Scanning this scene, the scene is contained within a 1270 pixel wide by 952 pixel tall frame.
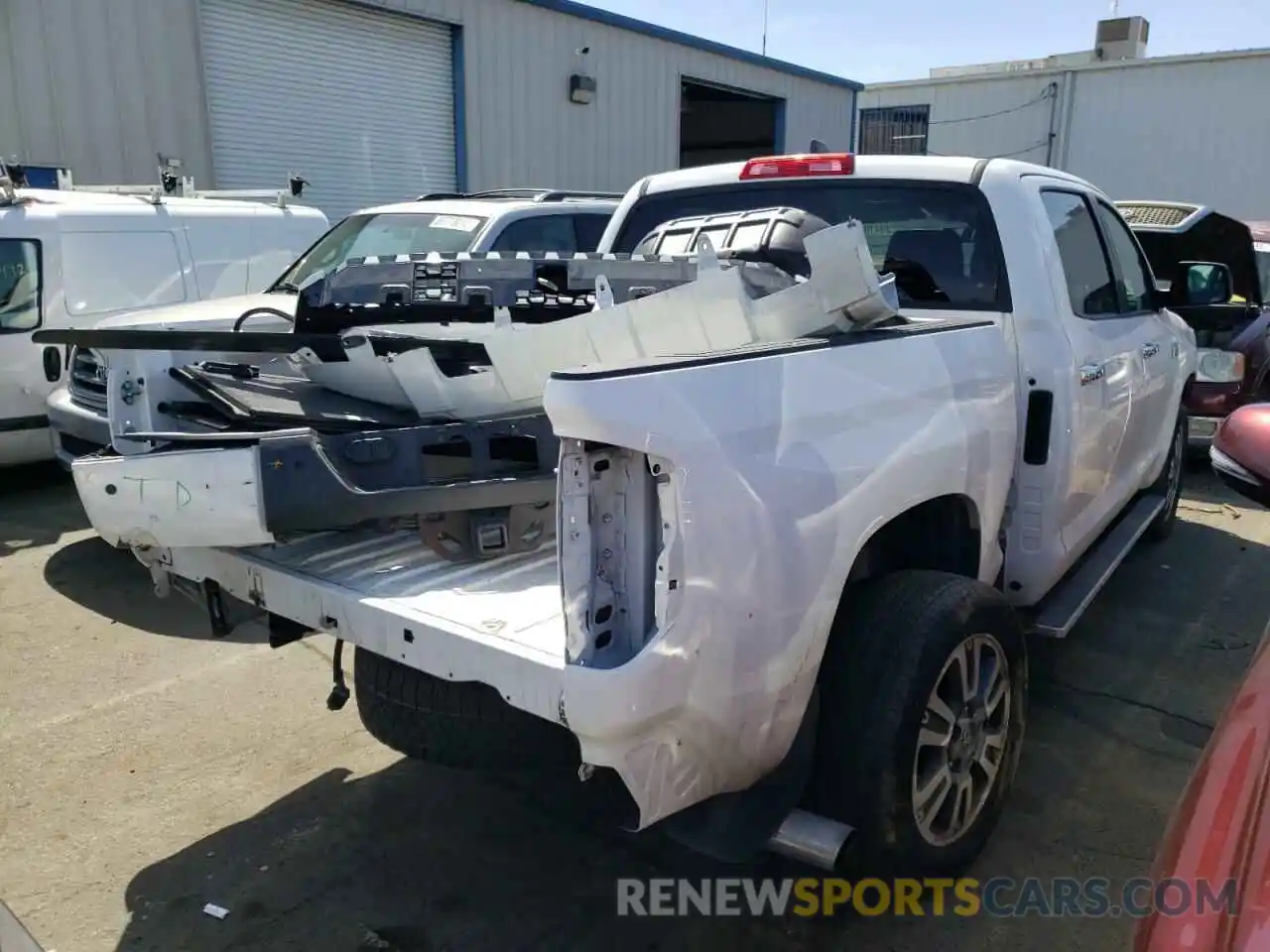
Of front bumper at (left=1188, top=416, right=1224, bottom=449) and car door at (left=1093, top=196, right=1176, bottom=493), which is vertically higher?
car door at (left=1093, top=196, right=1176, bottom=493)

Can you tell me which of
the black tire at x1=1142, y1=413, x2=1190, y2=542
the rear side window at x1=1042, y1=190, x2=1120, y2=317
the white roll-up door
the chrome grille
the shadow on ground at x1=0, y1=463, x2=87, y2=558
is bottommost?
the shadow on ground at x1=0, y1=463, x2=87, y2=558

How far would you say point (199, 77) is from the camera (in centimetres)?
1109

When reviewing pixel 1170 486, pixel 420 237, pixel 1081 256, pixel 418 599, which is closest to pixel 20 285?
pixel 420 237

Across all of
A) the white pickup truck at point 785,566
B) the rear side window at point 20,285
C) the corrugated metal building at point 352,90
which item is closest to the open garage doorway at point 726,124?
the corrugated metal building at point 352,90

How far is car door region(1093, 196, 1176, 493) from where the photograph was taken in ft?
14.7

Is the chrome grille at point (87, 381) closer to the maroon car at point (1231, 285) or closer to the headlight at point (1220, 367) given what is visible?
the maroon car at point (1231, 285)

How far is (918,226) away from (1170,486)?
3105mm

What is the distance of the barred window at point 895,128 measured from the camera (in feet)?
86.4

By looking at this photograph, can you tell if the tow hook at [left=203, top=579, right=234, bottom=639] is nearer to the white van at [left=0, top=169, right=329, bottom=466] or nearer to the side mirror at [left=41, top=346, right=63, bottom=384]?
the white van at [left=0, top=169, right=329, bottom=466]

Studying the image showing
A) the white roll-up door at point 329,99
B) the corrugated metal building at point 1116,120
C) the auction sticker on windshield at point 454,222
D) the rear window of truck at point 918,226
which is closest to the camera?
the rear window of truck at point 918,226

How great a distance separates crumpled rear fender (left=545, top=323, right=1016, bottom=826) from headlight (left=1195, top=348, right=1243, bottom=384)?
6.36 m

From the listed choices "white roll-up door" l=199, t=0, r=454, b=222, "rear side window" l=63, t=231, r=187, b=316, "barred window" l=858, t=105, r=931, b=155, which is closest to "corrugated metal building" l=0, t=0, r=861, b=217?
"white roll-up door" l=199, t=0, r=454, b=222

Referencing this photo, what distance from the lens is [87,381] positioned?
6.04 metres

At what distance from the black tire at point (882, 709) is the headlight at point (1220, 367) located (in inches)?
235
